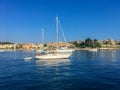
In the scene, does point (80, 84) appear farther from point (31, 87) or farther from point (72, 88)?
point (31, 87)

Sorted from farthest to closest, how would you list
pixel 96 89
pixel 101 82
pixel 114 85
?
pixel 101 82, pixel 114 85, pixel 96 89

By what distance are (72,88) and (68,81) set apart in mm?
5218

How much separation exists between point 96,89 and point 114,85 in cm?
379

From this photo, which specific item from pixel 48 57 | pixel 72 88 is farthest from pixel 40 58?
pixel 72 88

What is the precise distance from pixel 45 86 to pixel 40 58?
45484 mm

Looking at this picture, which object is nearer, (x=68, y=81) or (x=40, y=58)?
(x=68, y=81)

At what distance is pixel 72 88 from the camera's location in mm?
30016

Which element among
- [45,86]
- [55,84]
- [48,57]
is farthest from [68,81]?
[48,57]

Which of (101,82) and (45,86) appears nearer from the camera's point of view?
(45,86)

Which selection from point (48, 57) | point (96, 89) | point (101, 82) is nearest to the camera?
point (96, 89)

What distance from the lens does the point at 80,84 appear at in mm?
32406

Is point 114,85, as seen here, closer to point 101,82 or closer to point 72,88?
point 101,82

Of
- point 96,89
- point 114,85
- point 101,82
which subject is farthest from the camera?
point 101,82

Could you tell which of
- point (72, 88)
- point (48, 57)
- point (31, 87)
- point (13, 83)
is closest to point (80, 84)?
point (72, 88)
